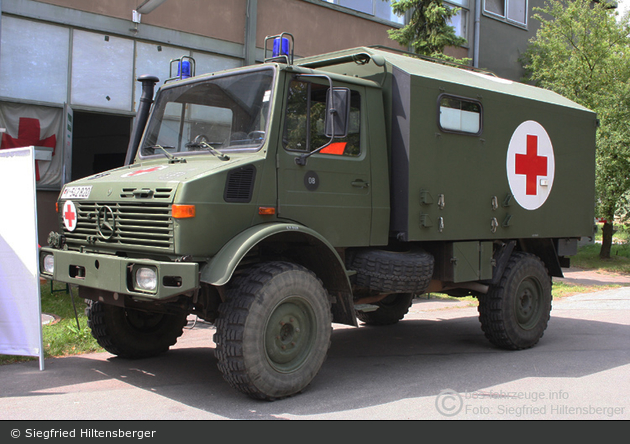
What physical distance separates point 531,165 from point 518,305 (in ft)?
5.41

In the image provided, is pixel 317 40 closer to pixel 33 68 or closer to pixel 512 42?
pixel 33 68

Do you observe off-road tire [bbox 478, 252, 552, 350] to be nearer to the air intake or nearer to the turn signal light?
the air intake

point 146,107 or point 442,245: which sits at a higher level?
point 146,107

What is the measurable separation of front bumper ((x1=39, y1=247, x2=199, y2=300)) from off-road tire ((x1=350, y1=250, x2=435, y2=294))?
75.3 inches

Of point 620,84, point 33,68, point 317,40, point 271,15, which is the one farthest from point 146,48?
point 620,84

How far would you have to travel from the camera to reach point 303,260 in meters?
5.81

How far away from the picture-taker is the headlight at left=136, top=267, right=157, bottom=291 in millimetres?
4727

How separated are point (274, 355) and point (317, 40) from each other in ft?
34.9

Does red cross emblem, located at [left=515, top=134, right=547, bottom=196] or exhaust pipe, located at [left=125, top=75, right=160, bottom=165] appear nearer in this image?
exhaust pipe, located at [left=125, top=75, right=160, bottom=165]

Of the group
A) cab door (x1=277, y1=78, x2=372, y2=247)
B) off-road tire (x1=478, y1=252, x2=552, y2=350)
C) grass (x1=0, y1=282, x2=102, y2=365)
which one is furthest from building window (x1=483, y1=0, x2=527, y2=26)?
grass (x1=0, y1=282, x2=102, y2=365)

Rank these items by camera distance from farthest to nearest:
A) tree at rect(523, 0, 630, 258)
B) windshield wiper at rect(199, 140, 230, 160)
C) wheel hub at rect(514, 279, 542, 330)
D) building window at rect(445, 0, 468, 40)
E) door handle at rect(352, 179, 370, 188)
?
building window at rect(445, 0, 468, 40), tree at rect(523, 0, 630, 258), wheel hub at rect(514, 279, 542, 330), door handle at rect(352, 179, 370, 188), windshield wiper at rect(199, 140, 230, 160)

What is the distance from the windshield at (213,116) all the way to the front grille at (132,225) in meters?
0.86

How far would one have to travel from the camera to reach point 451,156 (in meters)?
6.59

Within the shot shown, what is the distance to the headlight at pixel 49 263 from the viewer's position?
18.5 feet
